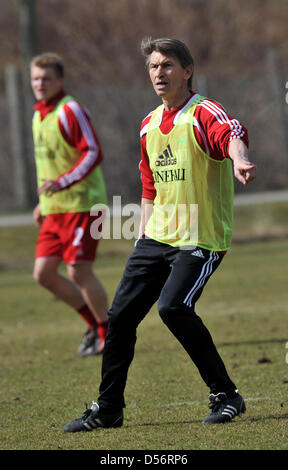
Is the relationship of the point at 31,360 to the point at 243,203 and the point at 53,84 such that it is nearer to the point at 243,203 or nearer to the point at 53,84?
the point at 53,84

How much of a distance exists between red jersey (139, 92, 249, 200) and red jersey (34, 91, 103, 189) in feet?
7.40

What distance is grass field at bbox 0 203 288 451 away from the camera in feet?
15.2

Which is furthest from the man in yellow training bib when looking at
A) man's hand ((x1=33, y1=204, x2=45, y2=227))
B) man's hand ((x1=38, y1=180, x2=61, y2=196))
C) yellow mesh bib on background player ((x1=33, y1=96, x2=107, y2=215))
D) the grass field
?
man's hand ((x1=33, y1=204, x2=45, y2=227))

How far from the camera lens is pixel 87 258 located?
24.2ft

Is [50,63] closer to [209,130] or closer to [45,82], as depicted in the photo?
[45,82]

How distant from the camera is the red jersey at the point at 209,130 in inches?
177

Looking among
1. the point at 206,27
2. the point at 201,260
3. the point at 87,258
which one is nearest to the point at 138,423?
the point at 201,260

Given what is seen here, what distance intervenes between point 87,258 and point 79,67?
2161 cm

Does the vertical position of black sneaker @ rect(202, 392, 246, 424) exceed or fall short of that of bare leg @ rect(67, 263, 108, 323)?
it falls short

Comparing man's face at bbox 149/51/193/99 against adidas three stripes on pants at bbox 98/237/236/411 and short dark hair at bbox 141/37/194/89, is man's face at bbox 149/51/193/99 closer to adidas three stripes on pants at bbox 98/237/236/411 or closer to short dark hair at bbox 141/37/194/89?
short dark hair at bbox 141/37/194/89

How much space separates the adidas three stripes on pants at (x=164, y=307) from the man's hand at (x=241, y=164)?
0.71m

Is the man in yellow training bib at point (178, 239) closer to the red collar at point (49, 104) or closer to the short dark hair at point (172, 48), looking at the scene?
the short dark hair at point (172, 48)

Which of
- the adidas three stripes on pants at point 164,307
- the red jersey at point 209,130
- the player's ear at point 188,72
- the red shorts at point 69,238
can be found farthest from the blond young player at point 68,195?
the player's ear at point 188,72

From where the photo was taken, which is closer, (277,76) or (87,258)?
(87,258)
